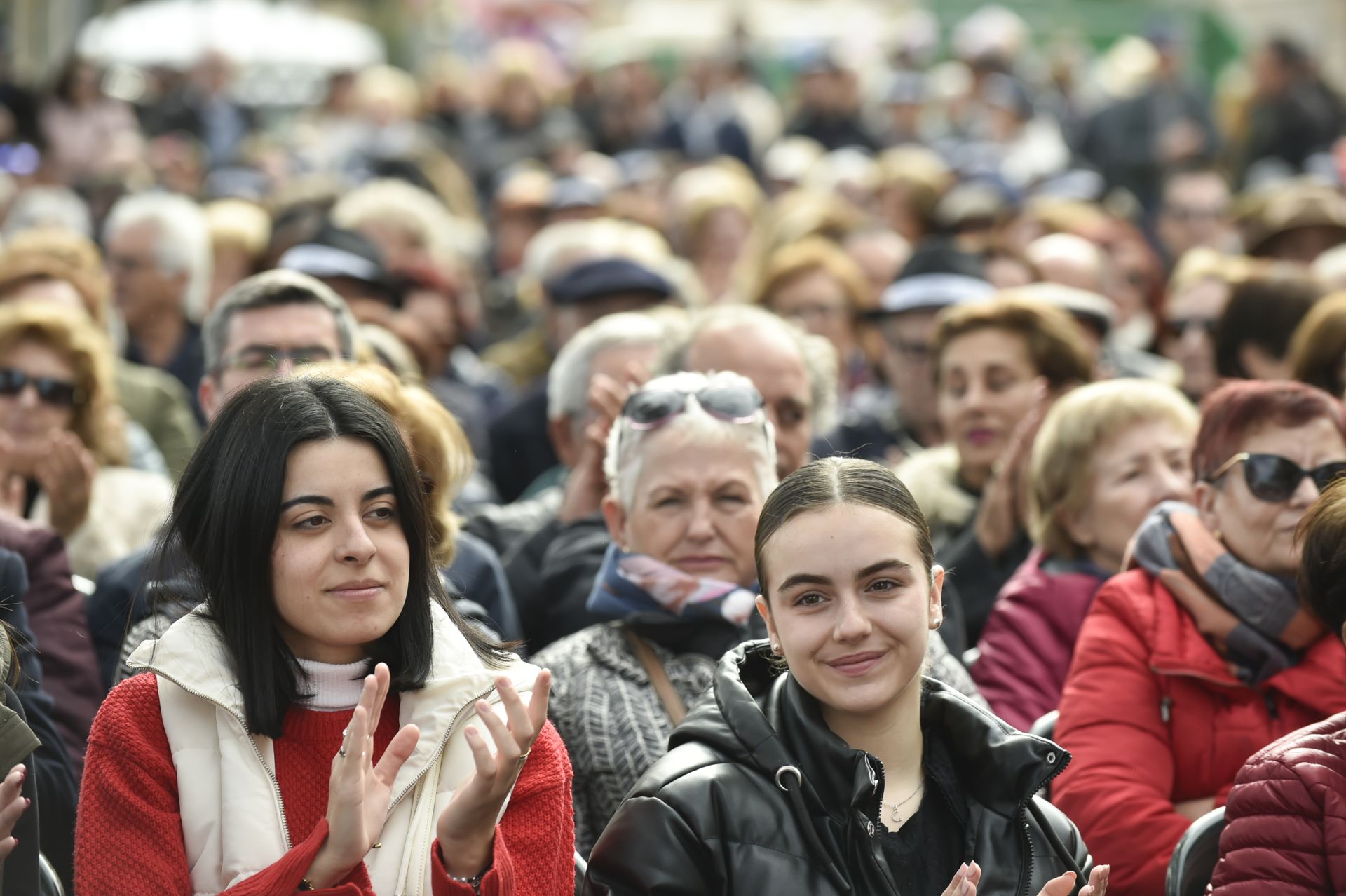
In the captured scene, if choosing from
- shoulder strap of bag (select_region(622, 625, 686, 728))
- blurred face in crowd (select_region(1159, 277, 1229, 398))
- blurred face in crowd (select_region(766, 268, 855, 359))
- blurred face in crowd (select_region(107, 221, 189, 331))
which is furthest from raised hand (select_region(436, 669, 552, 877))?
blurred face in crowd (select_region(107, 221, 189, 331))

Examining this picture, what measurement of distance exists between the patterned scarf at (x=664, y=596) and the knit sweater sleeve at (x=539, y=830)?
84 cm

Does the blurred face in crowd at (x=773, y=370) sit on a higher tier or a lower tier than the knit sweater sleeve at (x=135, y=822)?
higher

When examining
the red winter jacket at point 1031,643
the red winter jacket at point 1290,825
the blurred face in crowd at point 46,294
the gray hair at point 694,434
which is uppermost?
the gray hair at point 694,434

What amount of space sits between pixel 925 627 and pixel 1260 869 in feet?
2.51

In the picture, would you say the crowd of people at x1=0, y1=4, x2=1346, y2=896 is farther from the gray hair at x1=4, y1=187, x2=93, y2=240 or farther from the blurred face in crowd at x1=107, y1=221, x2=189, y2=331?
the gray hair at x1=4, y1=187, x2=93, y2=240

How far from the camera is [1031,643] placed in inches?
193

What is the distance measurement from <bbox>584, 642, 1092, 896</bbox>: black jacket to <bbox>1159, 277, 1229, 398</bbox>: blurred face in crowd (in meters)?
3.73

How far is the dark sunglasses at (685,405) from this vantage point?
469 cm

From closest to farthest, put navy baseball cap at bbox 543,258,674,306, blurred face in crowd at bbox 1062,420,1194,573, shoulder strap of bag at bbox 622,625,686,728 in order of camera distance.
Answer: shoulder strap of bag at bbox 622,625,686,728
blurred face in crowd at bbox 1062,420,1194,573
navy baseball cap at bbox 543,258,674,306

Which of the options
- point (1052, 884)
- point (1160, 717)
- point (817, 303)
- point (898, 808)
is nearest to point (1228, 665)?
point (1160, 717)

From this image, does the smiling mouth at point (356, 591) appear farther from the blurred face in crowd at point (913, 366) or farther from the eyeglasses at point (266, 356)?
the blurred face in crowd at point (913, 366)

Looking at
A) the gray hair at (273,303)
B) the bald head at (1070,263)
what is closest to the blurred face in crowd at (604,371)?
the gray hair at (273,303)

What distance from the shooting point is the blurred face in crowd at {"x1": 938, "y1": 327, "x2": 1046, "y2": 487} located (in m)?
6.14

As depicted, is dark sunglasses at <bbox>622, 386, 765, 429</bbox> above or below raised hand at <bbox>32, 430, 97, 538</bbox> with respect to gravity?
above
